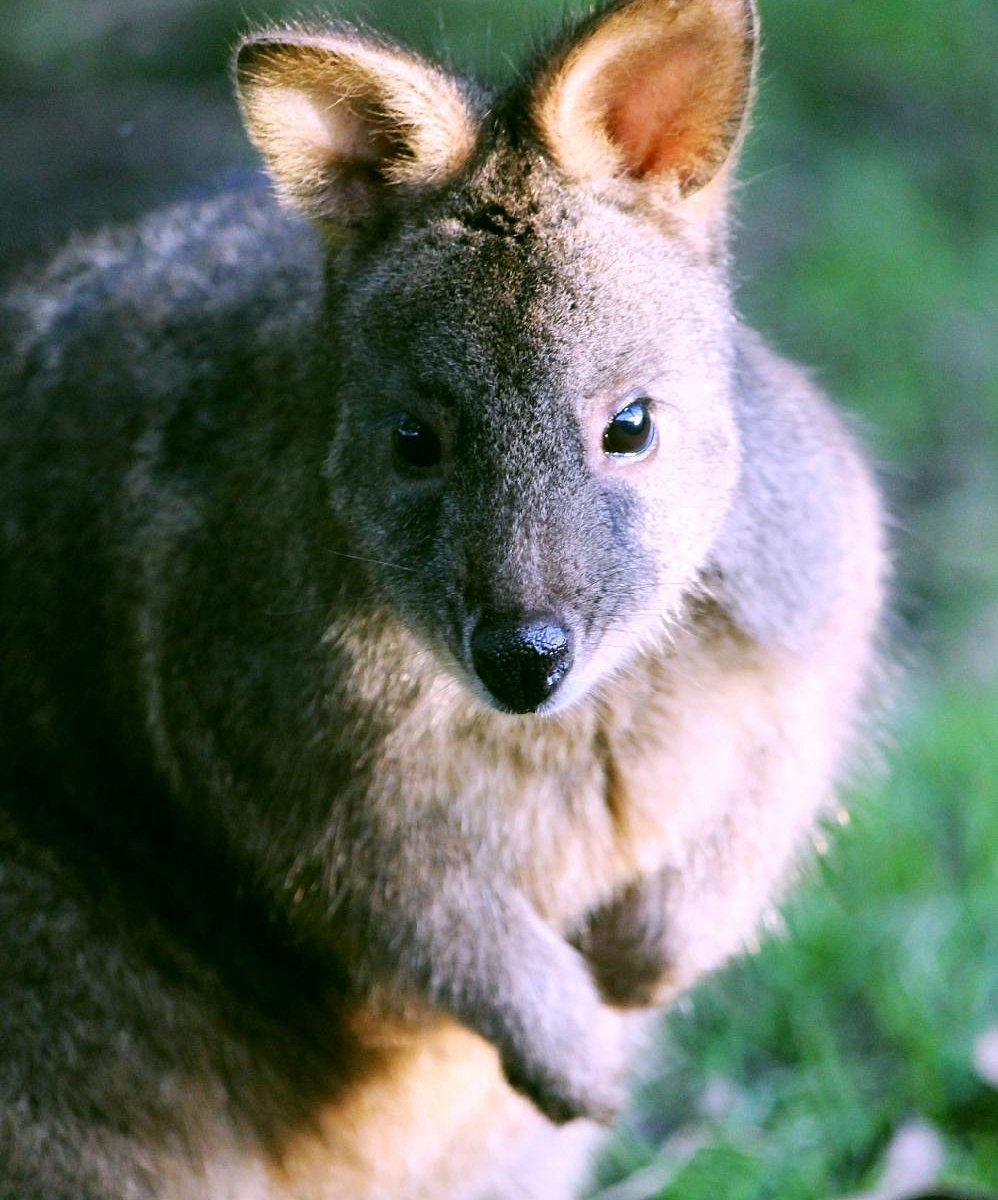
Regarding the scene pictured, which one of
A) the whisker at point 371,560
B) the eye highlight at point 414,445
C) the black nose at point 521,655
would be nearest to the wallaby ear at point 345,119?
the eye highlight at point 414,445

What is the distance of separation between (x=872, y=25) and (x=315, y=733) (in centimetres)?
670

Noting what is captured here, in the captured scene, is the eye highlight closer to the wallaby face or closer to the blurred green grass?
the wallaby face

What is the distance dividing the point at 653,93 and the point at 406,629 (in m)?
1.00

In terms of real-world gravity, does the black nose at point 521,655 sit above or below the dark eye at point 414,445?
below

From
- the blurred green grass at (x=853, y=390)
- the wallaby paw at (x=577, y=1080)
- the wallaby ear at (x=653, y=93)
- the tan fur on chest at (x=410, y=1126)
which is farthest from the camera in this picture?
the blurred green grass at (x=853, y=390)

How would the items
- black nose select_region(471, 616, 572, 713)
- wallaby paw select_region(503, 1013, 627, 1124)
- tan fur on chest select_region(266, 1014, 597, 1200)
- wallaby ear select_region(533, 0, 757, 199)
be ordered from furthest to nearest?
tan fur on chest select_region(266, 1014, 597, 1200)
wallaby paw select_region(503, 1013, 627, 1124)
wallaby ear select_region(533, 0, 757, 199)
black nose select_region(471, 616, 572, 713)

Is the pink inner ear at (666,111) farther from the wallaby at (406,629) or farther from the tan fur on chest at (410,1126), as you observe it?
the tan fur on chest at (410,1126)

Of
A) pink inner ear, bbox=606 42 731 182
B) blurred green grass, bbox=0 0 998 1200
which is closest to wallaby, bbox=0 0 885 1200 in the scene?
pink inner ear, bbox=606 42 731 182

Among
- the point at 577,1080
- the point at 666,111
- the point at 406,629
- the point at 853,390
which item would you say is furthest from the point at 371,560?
the point at 853,390

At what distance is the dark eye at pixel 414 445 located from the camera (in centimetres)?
308

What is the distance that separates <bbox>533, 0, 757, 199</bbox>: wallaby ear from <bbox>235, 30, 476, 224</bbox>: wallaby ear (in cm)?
18

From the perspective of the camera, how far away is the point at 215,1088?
11.9ft

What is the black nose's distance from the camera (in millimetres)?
2891

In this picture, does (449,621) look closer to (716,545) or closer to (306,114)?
(716,545)
